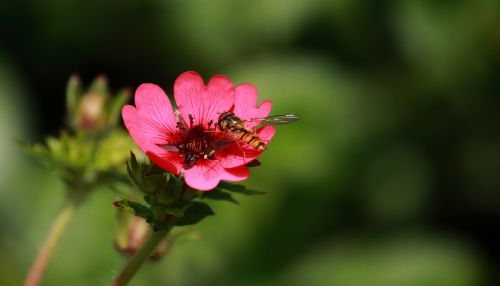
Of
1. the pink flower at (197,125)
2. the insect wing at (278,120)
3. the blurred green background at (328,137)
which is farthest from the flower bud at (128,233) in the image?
the blurred green background at (328,137)

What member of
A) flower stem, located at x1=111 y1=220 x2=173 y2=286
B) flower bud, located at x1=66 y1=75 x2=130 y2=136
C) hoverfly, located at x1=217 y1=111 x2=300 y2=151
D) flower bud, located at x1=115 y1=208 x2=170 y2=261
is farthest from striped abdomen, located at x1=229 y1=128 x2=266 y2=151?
flower bud, located at x1=66 y1=75 x2=130 y2=136

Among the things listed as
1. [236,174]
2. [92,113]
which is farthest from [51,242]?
[236,174]

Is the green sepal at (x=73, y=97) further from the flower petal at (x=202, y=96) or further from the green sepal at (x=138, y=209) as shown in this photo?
the green sepal at (x=138, y=209)

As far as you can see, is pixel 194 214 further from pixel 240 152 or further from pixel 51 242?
pixel 51 242

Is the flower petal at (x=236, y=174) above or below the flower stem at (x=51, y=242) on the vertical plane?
above

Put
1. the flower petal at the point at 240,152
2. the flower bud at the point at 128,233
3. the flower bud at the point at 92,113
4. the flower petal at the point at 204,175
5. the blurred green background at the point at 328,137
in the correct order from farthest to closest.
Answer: the blurred green background at the point at 328,137
the flower bud at the point at 92,113
the flower bud at the point at 128,233
the flower petal at the point at 240,152
the flower petal at the point at 204,175

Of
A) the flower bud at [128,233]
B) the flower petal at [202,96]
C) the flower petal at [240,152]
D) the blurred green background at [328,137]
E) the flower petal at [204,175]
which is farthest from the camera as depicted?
the blurred green background at [328,137]

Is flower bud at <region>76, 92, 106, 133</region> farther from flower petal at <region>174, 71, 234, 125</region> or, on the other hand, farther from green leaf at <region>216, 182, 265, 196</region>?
green leaf at <region>216, 182, 265, 196</region>

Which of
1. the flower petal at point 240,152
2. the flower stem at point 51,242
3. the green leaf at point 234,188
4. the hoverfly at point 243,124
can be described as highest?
the hoverfly at point 243,124
